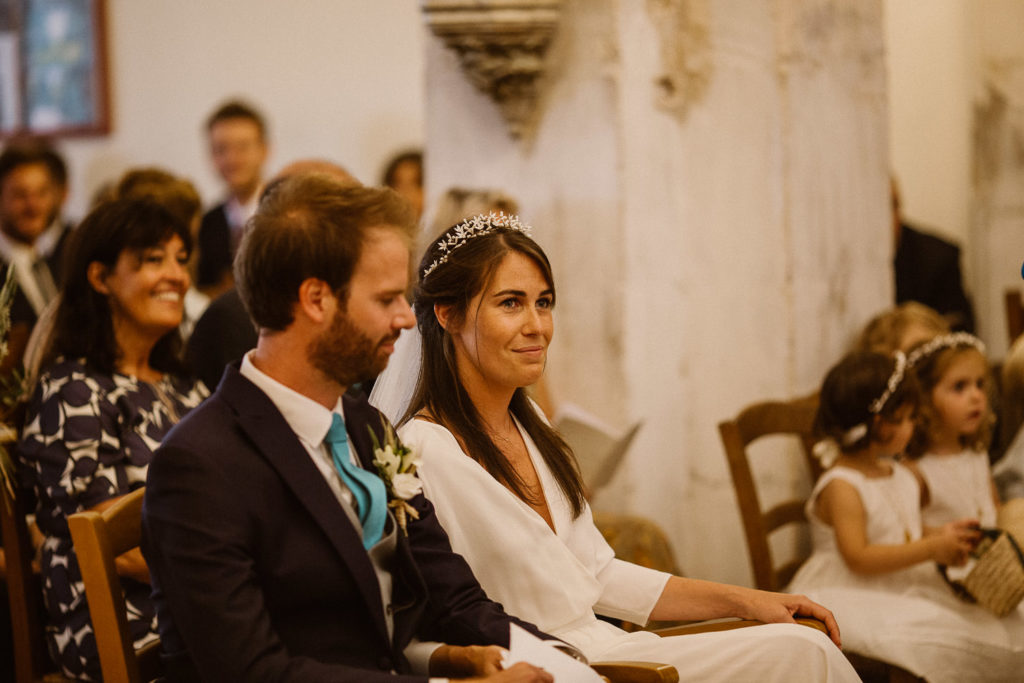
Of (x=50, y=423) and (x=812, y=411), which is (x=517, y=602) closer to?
(x=50, y=423)

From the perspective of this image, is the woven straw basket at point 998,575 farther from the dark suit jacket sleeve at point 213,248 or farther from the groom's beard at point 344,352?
the dark suit jacket sleeve at point 213,248

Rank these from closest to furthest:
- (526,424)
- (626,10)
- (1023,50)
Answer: (526,424) < (626,10) < (1023,50)

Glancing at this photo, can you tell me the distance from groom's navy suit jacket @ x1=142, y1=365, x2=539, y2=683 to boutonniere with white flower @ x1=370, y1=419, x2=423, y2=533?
0.52ft

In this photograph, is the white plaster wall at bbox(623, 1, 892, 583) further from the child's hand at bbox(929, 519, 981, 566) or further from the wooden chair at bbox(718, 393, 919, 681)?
the child's hand at bbox(929, 519, 981, 566)

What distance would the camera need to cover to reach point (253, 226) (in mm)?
1866

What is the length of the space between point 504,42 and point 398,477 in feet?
7.94

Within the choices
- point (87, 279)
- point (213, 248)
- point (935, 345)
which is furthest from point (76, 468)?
point (213, 248)

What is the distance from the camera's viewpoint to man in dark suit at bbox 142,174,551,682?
1.72 m

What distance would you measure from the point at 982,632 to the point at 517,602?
147cm

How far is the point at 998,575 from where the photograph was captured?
116 inches

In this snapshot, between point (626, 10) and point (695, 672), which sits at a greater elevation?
point (626, 10)

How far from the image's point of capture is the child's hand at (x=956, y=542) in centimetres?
300

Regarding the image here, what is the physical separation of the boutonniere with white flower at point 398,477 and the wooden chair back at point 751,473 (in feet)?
4.50

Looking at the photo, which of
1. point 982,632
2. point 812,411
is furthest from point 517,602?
point 812,411
